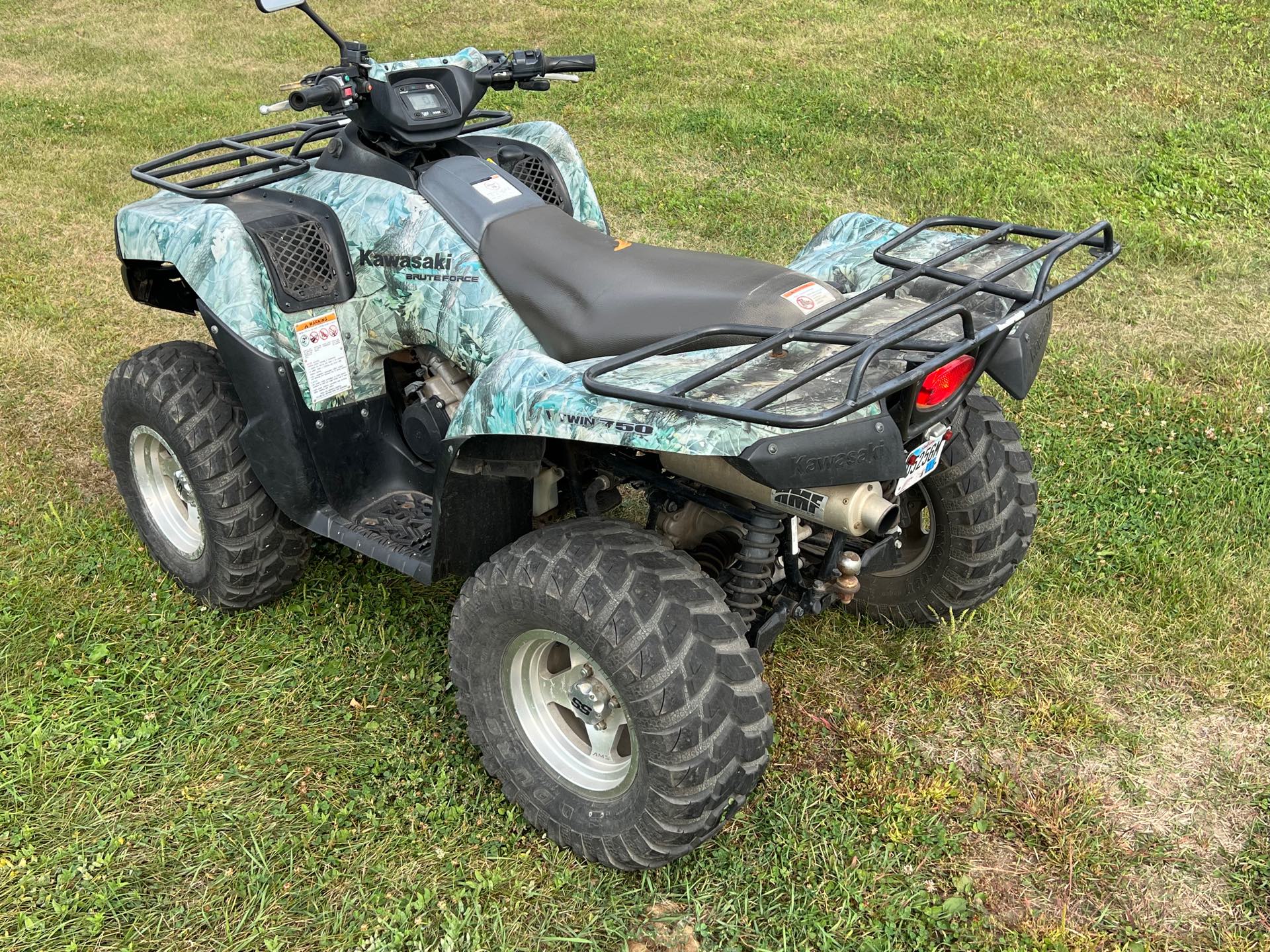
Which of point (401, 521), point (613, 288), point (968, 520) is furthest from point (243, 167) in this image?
point (968, 520)

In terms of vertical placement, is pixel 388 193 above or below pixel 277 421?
above

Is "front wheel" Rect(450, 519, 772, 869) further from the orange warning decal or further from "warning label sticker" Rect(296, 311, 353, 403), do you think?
the orange warning decal

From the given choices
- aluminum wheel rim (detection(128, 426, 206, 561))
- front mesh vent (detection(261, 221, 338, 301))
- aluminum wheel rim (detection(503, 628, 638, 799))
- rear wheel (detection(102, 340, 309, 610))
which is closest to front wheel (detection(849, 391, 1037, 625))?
aluminum wheel rim (detection(503, 628, 638, 799))

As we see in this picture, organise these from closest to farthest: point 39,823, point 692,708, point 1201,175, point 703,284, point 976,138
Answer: point 692,708, point 703,284, point 39,823, point 1201,175, point 976,138

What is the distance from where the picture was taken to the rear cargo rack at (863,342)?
225cm

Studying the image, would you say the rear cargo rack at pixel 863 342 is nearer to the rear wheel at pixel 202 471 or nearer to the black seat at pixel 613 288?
the black seat at pixel 613 288

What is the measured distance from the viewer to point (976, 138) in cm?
814

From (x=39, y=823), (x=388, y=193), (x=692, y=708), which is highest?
(x=388, y=193)

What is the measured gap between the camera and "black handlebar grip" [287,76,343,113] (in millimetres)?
3166

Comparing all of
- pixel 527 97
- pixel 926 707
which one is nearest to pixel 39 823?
pixel 926 707

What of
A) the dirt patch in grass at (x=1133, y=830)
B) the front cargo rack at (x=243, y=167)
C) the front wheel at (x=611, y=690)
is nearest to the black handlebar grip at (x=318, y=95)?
the front cargo rack at (x=243, y=167)

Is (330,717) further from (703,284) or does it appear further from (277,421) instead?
(703,284)

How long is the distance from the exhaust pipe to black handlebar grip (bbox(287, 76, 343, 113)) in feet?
4.83

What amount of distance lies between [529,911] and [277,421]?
1630 mm
